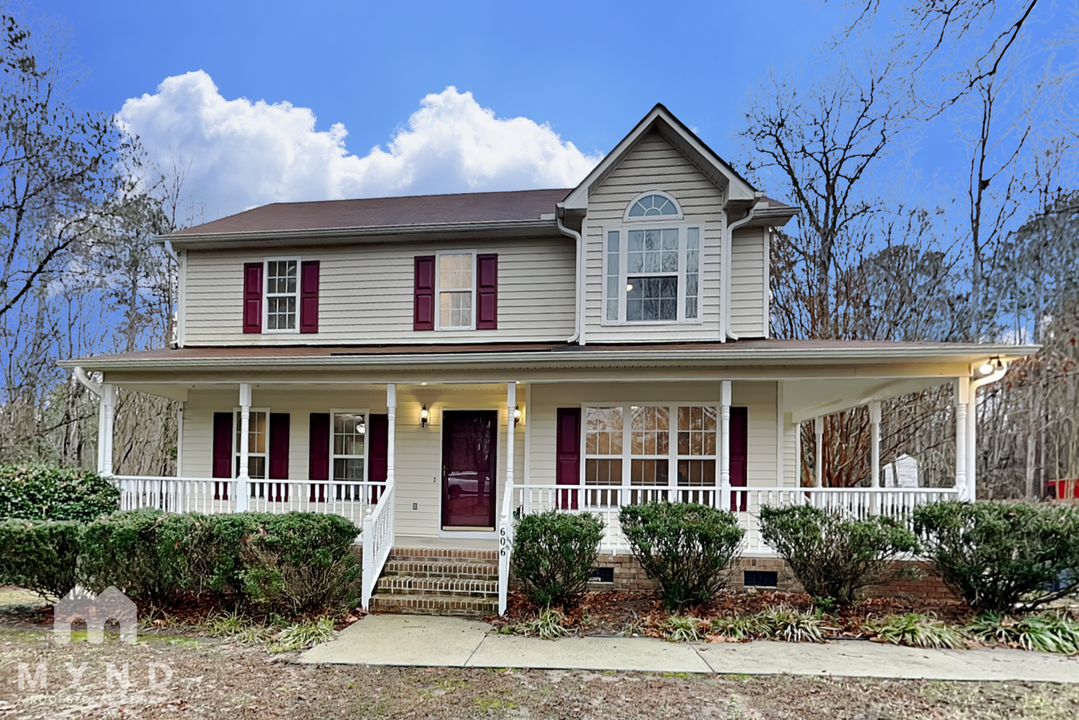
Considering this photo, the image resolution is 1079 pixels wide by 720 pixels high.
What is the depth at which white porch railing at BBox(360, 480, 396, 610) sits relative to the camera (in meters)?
8.16

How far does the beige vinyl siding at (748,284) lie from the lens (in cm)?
1048

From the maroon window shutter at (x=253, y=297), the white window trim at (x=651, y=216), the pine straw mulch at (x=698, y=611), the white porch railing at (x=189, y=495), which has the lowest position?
the pine straw mulch at (x=698, y=611)

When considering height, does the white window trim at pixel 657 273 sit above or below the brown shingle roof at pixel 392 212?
below

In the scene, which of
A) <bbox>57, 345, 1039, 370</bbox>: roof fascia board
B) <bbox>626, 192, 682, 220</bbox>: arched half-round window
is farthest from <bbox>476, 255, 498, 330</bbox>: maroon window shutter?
<bbox>626, 192, 682, 220</bbox>: arched half-round window

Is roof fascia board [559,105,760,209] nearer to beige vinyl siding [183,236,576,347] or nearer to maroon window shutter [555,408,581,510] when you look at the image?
beige vinyl siding [183,236,576,347]

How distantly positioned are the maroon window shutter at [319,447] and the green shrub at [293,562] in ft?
12.0

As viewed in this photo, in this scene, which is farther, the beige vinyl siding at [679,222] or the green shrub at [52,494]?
the beige vinyl siding at [679,222]

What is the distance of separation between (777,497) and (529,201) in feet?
23.1

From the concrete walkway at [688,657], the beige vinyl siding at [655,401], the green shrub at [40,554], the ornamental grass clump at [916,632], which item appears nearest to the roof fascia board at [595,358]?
the beige vinyl siding at [655,401]

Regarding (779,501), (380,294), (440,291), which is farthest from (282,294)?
(779,501)

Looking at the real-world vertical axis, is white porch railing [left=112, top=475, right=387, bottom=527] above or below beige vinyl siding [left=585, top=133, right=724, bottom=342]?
below

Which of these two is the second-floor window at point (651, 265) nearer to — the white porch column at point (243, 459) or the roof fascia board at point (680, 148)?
the roof fascia board at point (680, 148)

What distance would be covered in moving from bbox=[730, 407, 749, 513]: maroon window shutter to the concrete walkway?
132 inches

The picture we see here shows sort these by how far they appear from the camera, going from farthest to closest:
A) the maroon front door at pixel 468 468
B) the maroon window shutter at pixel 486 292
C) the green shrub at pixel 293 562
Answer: the maroon window shutter at pixel 486 292 → the maroon front door at pixel 468 468 → the green shrub at pixel 293 562
